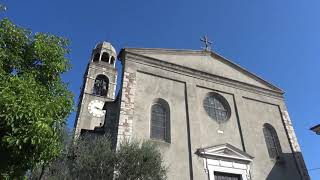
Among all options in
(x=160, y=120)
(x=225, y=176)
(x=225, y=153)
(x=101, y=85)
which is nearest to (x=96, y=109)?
(x=101, y=85)

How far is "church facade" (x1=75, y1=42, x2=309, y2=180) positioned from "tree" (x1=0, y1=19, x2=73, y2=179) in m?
5.64

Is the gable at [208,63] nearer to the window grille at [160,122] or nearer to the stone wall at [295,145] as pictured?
the stone wall at [295,145]

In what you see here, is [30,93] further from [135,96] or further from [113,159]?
[135,96]

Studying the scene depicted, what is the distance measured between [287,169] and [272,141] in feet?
5.70

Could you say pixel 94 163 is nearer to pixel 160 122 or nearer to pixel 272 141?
pixel 160 122

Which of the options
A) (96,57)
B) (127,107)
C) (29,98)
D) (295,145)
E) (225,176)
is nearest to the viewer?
(29,98)

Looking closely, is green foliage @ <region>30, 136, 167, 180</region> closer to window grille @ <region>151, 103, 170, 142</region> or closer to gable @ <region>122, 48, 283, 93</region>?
window grille @ <region>151, 103, 170, 142</region>

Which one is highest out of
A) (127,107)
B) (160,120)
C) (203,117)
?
(203,117)

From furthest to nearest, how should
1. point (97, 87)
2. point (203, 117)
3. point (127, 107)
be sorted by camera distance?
point (97, 87)
point (203, 117)
point (127, 107)

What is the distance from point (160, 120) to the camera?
13.9 meters

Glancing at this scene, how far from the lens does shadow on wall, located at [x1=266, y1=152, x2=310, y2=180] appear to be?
14568 millimetres

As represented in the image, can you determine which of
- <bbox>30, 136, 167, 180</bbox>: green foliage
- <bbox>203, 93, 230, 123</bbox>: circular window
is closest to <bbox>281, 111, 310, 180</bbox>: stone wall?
<bbox>203, 93, 230, 123</bbox>: circular window

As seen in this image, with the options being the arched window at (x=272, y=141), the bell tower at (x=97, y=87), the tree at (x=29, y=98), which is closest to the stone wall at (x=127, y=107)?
the tree at (x=29, y=98)

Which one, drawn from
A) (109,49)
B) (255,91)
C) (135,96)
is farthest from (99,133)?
(109,49)
